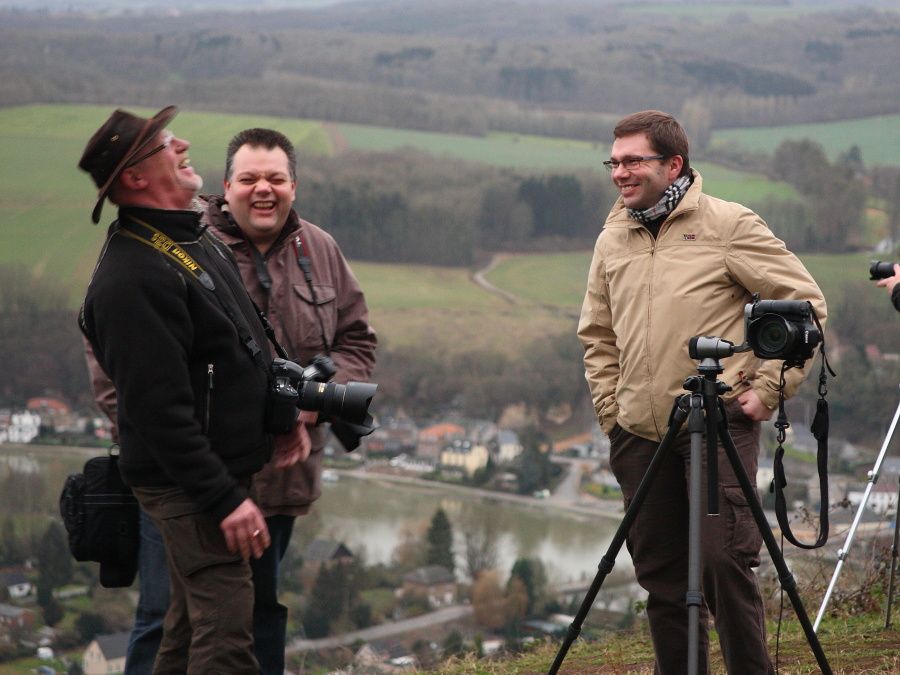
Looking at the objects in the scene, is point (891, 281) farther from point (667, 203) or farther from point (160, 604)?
point (160, 604)

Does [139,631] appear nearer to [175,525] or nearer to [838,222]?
[175,525]

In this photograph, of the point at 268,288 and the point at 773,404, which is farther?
the point at 268,288

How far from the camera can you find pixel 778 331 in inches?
116

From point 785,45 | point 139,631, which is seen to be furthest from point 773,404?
point 785,45

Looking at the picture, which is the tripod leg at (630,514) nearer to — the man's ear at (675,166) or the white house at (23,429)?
the man's ear at (675,166)

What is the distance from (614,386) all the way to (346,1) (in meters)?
151

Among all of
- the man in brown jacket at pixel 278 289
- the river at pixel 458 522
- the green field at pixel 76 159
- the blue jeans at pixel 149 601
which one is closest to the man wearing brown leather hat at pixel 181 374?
the blue jeans at pixel 149 601

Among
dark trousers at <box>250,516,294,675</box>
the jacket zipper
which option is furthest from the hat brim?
dark trousers at <box>250,516,294,675</box>

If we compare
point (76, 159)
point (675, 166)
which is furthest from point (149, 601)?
point (76, 159)

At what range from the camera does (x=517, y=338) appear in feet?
141

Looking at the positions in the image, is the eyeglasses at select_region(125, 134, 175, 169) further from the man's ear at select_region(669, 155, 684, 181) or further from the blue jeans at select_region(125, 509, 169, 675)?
the man's ear at select_region(669, 155, 684, 181)

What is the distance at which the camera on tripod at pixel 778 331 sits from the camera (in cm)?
293

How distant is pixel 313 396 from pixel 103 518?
0.83m

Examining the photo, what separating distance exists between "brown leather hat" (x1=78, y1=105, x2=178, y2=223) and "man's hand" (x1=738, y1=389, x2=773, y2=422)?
5.97ft
